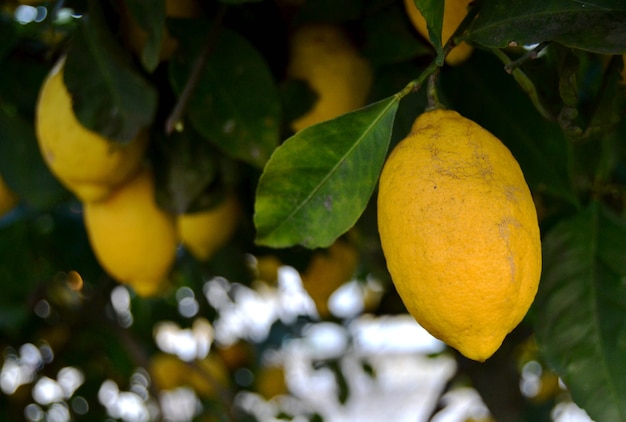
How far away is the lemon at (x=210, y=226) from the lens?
862mm

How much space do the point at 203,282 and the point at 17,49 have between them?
2.37 ft

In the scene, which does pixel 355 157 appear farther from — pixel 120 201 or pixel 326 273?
pixel 326 273

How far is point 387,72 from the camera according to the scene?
2.32 ft

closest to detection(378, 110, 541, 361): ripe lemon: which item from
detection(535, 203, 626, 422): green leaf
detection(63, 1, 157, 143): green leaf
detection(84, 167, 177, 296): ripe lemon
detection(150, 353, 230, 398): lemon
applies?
detection(535, 203, 626, 422): green leaf

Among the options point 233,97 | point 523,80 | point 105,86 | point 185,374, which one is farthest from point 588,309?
point 185,374

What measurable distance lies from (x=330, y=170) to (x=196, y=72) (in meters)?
0.22

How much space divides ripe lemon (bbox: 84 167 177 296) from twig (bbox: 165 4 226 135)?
0.50 ft

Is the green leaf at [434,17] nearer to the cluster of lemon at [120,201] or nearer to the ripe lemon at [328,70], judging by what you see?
the ripe lemon at [328,70]

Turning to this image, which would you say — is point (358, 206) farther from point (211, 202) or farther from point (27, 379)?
point (27, 379)

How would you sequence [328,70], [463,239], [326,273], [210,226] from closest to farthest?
[463,239] → [328,70] → [210,226] → [326,273]

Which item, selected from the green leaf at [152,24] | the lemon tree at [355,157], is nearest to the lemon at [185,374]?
the lemon tree at [355,157]

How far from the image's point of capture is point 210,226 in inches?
34.3

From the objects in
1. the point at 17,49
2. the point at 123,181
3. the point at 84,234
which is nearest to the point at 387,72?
the point at 123,181

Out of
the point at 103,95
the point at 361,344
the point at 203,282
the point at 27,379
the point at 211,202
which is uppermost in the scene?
the point at 103,95
